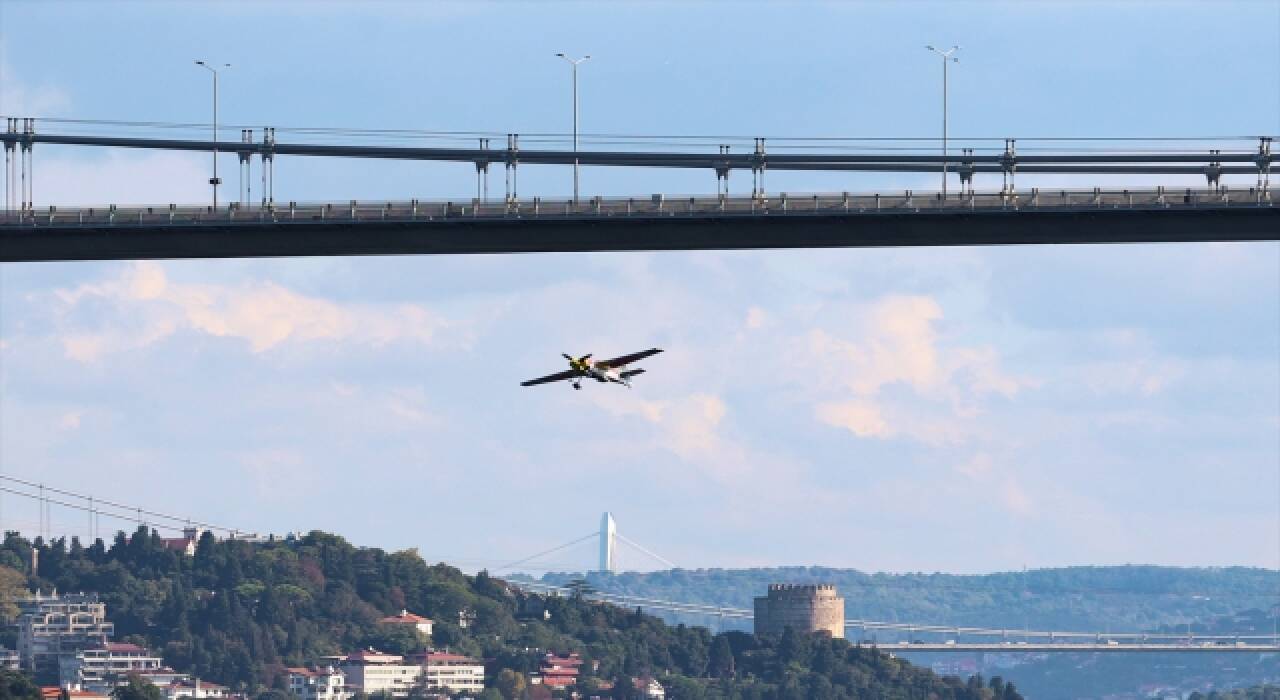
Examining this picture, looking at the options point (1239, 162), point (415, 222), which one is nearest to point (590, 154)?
point (415, 222)

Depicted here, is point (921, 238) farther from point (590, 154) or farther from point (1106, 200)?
point (590, 154)

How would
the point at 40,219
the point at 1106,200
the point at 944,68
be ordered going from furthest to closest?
1. the point at 944,68
2. the point at 40,219
3. the point at 1106,200

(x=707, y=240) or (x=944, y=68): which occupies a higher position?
(x=944, y=68)

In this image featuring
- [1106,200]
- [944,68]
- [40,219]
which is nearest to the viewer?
[1106,200]
